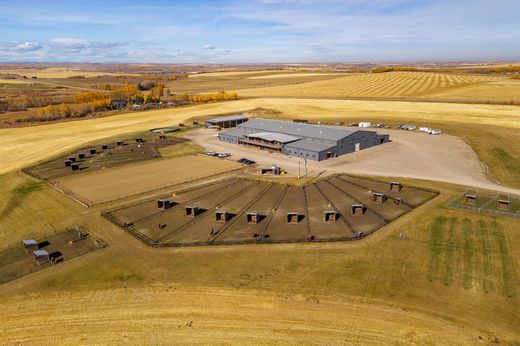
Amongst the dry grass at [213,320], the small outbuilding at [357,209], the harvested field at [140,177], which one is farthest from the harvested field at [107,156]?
the small outbuilding at [357,209]

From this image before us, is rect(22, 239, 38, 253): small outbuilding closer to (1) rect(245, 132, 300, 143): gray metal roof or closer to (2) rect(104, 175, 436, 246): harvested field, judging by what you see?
(2) rect(104, 175, 436, 246): harvested field

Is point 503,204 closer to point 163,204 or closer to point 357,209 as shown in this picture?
point 357,209

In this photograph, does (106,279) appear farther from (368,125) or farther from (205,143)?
(368,125)

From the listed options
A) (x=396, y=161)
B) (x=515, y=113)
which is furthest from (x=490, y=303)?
(x=515, y=113)

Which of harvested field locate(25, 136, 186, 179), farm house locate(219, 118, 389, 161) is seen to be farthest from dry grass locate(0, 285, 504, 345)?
farm house locate(219, 118, 389, 161)

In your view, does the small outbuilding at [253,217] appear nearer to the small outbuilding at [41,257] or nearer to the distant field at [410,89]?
the small outbuilding at [41,257]
